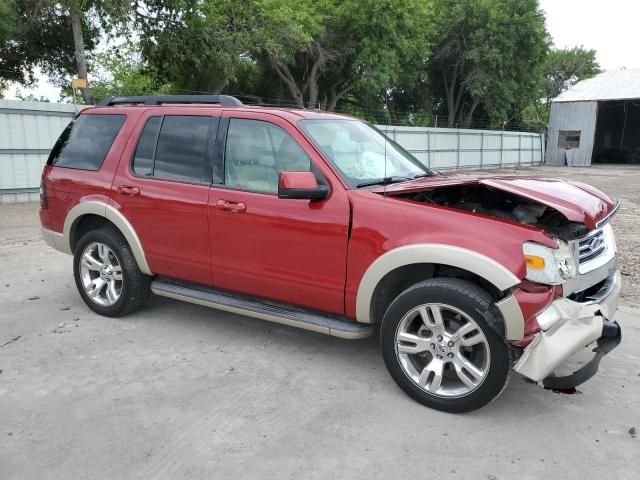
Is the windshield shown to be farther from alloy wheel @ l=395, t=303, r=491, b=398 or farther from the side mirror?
alloy wheel @ l=395, t=303, r=491, b=398

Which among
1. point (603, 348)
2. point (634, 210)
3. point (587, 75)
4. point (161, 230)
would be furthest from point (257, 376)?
point (587, 75)

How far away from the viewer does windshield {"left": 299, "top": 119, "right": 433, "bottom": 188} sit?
155 inches

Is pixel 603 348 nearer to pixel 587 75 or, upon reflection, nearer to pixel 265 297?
pixel 265 297

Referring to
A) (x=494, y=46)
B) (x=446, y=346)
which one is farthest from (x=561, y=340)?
(x=494, y=46)

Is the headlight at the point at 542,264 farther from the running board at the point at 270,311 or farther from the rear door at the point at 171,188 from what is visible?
the rear door at the point at 171,188

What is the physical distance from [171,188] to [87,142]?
1.22m

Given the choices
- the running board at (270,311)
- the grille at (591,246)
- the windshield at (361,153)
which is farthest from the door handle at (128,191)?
the grille at (591,246)

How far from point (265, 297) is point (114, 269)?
161 cm

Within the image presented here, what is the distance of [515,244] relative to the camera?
3121 millimetres

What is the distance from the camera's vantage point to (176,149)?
4.52 m

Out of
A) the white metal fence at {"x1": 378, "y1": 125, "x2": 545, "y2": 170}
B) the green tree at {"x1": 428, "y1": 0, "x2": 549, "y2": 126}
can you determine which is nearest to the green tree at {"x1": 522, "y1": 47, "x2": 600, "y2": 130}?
the white metal fence at {"x1": 378, "y1": 125, "x2": 545, "y2": 170}

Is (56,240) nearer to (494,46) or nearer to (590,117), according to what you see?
(494,46)

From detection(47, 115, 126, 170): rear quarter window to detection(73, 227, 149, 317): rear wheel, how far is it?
2.14 ft

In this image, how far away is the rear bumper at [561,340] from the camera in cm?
306
